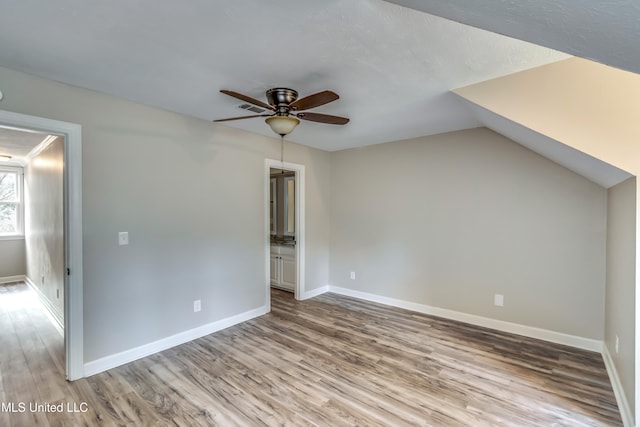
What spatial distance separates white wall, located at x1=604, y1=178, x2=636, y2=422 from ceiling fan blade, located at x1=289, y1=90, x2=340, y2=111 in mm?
1960

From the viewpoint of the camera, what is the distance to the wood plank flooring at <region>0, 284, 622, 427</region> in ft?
6.62

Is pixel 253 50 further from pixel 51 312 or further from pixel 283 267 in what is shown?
pixel 51 312

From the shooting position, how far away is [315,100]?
1.99m

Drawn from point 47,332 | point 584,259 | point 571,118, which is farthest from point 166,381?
point 584,259

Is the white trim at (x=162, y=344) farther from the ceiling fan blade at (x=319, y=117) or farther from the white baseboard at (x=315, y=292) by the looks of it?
the ceiling fan blade at (x=319, y=117)

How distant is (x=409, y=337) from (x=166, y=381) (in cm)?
242

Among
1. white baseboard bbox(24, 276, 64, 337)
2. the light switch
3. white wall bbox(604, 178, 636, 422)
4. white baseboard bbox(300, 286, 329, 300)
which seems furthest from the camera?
white baseboard bbox(300, 286, 329, 300)

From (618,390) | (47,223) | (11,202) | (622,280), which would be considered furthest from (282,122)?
(11,202)

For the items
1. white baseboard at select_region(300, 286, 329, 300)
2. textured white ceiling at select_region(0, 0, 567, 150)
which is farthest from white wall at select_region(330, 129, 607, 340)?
textured white ceiling at select_region(0, 0, 567, 150)

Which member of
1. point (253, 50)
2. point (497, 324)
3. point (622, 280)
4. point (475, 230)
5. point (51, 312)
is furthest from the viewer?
point (51, 312)

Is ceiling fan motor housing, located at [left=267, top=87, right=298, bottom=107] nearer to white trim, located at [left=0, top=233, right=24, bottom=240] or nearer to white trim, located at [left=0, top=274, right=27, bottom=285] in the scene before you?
white trim, located at [left=0, top=233, right=24, bottom=240]

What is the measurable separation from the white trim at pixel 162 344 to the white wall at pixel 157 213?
0.05m

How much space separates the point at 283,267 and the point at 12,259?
208 inches

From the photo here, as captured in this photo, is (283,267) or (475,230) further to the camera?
(283,267)
